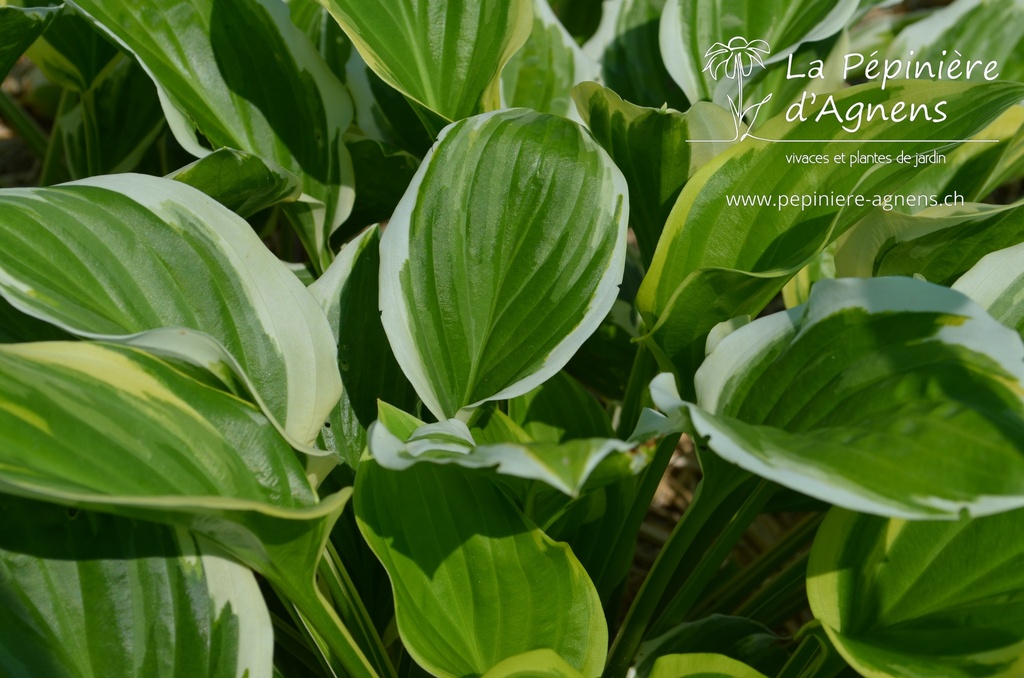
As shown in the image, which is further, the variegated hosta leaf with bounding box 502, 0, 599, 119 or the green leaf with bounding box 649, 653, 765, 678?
the variegated hosta leaf with bounding box 502, 0, 599, 119

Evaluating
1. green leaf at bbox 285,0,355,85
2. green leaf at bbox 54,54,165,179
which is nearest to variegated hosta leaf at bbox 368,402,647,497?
green leaf at bbox 285,0,355,85

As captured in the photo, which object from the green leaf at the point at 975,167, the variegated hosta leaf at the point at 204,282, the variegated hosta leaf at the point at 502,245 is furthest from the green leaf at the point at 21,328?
the green leaf at the point at 975,167

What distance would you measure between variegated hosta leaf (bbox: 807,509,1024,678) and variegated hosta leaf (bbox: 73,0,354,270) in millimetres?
553

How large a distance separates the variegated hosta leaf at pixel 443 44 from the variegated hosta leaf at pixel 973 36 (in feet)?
1.64

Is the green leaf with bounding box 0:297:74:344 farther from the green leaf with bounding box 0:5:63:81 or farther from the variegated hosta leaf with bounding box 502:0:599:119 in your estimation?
the variegated hosta leaf with bounding box 502:0:599:119

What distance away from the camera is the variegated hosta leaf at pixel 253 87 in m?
0.83

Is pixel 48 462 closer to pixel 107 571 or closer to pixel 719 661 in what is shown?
pixel 107 571

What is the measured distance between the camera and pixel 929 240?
70 centimetres

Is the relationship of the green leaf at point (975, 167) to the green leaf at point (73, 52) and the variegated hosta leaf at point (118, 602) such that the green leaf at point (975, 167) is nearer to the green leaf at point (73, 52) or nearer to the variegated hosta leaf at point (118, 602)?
the variegated hosta leaf at point (118, 602)

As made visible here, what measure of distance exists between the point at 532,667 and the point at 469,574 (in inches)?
3.5

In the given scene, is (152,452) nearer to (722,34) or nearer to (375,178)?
(375,178)

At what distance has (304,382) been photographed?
2.12ft

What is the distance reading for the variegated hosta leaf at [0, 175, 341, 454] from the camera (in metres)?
0.62

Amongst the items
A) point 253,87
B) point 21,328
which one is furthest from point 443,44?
point 21,328
